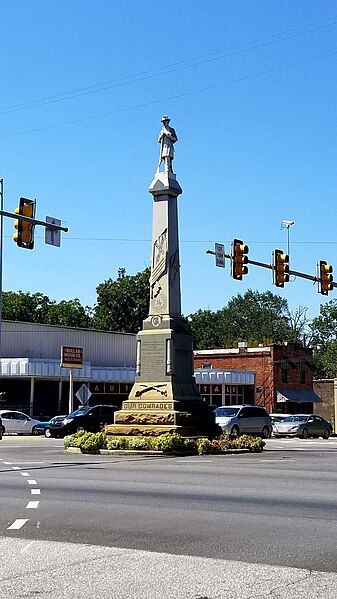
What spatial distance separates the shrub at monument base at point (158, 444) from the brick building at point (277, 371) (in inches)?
1489

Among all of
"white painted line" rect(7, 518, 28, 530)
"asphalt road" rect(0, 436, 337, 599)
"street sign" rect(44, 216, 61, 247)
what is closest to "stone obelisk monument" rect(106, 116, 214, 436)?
"street sign" rect(44, 216, 61, 247)

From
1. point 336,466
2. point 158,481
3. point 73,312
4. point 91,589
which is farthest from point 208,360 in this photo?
point 91,589

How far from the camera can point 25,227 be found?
72.7ft

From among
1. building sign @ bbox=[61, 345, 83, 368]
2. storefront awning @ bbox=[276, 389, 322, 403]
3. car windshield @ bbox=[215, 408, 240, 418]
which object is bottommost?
car windshield @ bbox=[215, 408, 240, 418]

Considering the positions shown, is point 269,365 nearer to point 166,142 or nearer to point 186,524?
point 166,142

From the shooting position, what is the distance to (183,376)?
29.3 metres

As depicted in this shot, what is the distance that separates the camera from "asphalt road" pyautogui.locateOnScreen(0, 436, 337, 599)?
777 cm

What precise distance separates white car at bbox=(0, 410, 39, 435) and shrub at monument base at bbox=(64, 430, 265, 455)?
2177 centimetres

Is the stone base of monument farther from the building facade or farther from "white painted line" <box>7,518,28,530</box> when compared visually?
the building facade

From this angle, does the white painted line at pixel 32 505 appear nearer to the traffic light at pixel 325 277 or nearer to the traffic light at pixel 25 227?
the traffic light at pixel 25 227

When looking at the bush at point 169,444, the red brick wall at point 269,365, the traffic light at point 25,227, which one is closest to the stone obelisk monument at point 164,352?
the bush at point 169,444

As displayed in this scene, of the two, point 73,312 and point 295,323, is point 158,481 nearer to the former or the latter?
point 73,312

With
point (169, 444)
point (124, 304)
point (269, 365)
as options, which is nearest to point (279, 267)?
point (169, 444)

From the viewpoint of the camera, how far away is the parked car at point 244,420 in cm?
3978
